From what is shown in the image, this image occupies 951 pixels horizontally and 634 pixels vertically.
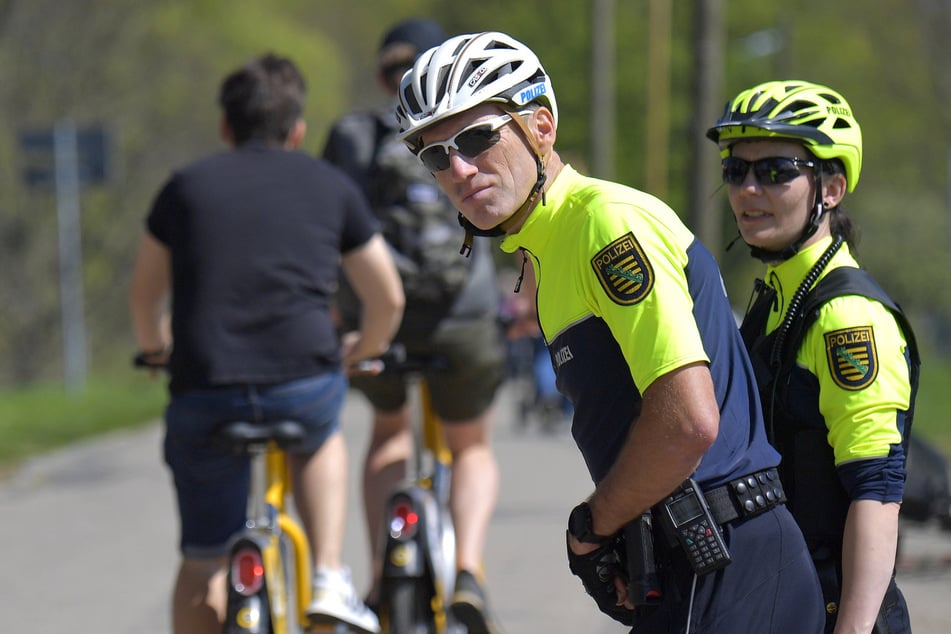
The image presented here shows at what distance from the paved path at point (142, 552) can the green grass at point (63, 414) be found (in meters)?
0.62

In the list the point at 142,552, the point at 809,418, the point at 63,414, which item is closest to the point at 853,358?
the point at 809,418

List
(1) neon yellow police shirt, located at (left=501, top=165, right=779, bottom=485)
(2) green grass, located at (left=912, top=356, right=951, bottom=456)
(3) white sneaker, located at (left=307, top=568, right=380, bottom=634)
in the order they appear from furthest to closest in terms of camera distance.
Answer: (2) green grass, located at (left=912, top=356, right=951, bottom=456), (3) white sneaker, located at (left=307, top=568, right=380, bottom=634), (1) neon yellow police shirt, located at (left=501, top=165, right=779, bottom=485)

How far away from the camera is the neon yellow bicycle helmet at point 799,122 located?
3.21 metres

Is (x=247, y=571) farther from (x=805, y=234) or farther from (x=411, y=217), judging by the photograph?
(x=805, y=234)

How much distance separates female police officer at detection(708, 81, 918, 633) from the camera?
293 cm

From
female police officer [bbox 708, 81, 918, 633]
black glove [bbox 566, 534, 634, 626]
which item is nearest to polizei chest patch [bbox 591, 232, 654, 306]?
black glove [bbox 566, 534, 634, 626]

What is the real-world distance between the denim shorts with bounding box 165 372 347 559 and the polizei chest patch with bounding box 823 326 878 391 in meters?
2.17

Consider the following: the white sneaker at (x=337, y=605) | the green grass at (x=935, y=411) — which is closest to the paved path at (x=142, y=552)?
the white sneaker at (x=337, y=605)

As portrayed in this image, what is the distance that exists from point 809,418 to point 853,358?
0.51 ft

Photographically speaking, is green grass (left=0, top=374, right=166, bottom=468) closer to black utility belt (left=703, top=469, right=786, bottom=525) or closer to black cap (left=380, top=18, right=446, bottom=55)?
black cap (left=380, top=18, right=446, bottom=55)

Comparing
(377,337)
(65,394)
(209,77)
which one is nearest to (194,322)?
(377,337)

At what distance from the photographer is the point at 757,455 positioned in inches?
110

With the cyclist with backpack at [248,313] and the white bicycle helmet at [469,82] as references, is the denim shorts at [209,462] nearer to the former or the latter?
the cyclist with backpack at [248,313]

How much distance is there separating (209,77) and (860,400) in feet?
105
